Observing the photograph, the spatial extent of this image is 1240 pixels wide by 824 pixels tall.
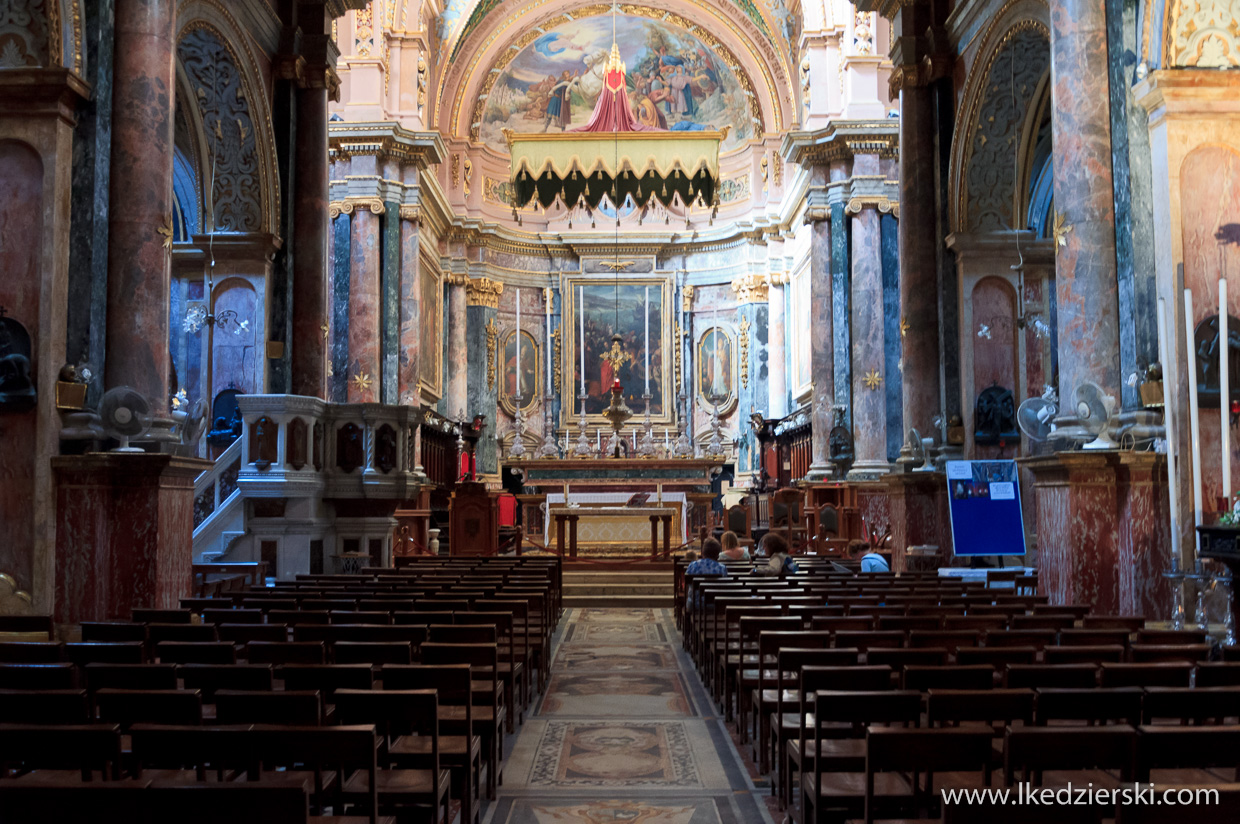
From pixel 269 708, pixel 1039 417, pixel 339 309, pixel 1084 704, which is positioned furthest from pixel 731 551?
pixel 339 309

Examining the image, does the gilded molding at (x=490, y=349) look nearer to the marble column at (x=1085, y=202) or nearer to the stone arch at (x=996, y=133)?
the stone arch at (x=996, y=133)

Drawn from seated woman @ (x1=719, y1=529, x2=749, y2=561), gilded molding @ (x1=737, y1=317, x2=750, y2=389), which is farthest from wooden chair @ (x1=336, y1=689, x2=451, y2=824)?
gilded molding @ (x1=737, y1=317, x2=750, y2=389)

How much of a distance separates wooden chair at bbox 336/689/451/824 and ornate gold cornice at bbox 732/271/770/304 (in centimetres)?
2365

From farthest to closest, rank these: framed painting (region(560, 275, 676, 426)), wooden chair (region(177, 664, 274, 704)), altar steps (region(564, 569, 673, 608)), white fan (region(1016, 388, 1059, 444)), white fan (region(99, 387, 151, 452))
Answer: framed painting (region(560, 275, 676, 426))
altar steps (region(564, 569, 673, 608))
white fan (region(1016, 388, 1059, 444))
white fan (region(99, 387, 151, 452))
wooden chair (region(177, 664, 274, 704))

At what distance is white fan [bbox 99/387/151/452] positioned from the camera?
8.70 m

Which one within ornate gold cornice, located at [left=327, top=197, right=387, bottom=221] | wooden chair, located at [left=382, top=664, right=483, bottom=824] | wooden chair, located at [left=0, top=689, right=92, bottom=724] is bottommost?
wooden chair, located at [left=382, top=664, right=483, bottom=824]

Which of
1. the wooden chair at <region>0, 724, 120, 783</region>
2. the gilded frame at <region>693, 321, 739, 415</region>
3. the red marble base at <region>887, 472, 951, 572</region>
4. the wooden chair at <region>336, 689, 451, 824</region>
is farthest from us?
the gilded frame at <region>693, 321, 739, 415</region>

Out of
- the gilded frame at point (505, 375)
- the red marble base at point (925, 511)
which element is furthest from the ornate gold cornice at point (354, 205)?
the red marble base at point (925, 511)

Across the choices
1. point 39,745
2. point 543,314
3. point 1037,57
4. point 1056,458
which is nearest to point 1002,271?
point 1037,57

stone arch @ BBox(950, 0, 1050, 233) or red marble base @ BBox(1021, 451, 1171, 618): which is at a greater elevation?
stone arch @ BBox(950, 0, 1050, 233)

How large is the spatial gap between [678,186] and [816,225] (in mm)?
3184

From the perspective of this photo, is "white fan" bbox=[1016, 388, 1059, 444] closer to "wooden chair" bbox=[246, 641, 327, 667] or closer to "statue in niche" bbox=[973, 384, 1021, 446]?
"statue in niche" bbox=[973, 384, 1021, 446]

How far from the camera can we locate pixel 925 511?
13.1 meters

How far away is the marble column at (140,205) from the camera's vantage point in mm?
9141
